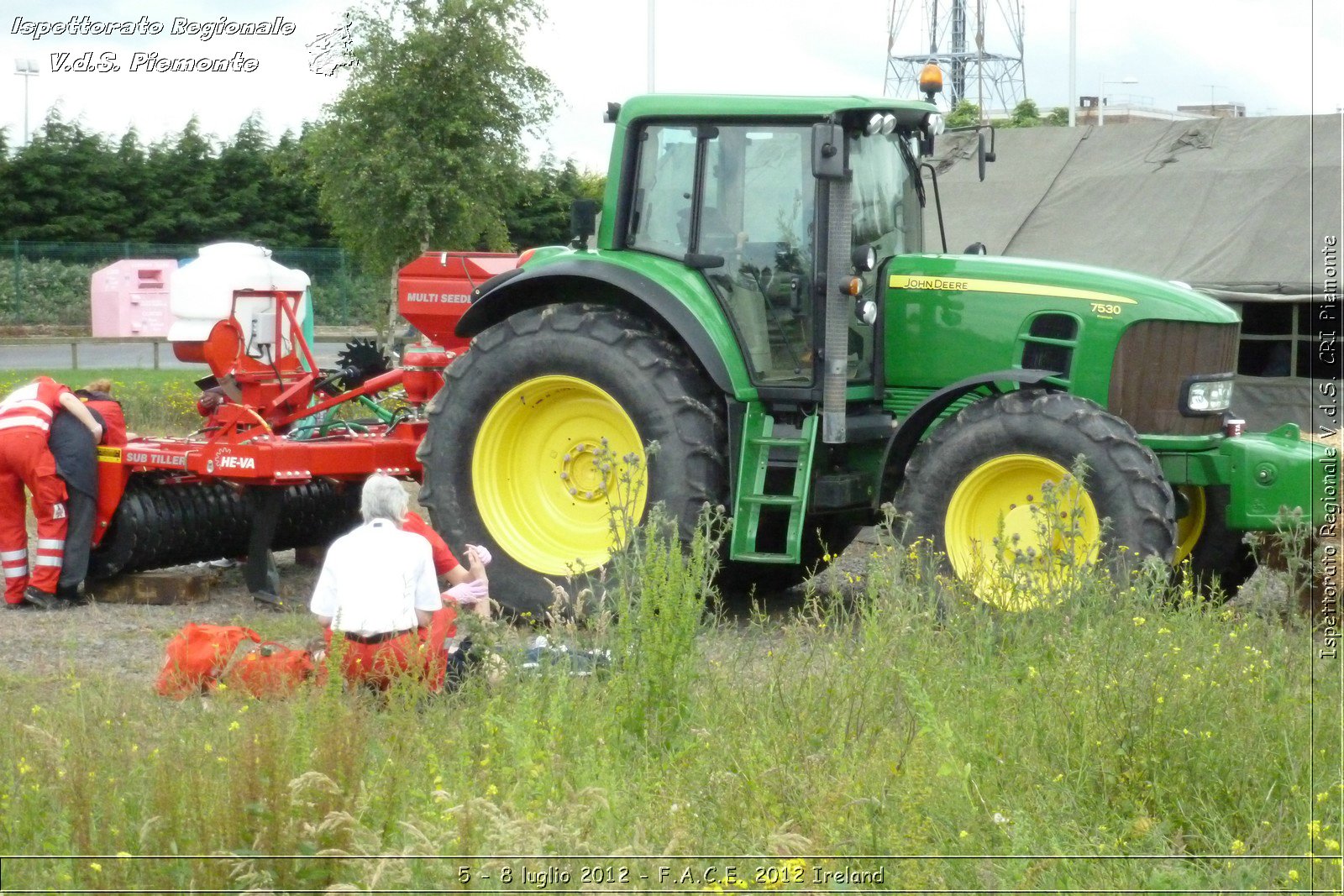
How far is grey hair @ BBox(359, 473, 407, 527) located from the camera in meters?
5.99

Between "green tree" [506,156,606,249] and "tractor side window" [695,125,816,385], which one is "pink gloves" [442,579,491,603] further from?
"green tree" [506,156,606,249]

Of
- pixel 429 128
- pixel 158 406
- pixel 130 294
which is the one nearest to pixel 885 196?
pixel 158 406

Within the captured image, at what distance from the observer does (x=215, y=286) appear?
9.67 m

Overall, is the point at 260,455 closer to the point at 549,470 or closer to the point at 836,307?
the point at 549,470

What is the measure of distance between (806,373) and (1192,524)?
6.75 ft

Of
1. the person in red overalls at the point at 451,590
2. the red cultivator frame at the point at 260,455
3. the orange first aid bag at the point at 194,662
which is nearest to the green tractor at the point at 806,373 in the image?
the person in red overalls at the point at 451,590

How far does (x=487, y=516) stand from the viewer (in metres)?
7.86

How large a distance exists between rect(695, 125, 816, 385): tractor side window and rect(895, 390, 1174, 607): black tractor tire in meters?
0.86

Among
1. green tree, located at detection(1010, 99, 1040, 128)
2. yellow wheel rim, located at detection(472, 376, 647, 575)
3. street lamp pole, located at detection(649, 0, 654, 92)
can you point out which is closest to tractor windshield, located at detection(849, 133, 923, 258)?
yellow wheel rim, located at detection(472, 376, 647, 575)

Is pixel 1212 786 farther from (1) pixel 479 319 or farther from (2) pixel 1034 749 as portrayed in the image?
(1) pixel 479 319

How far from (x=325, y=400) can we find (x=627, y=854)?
5.64 meters

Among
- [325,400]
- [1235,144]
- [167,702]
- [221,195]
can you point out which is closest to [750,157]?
[325,400]

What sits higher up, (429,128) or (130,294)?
(429,128)

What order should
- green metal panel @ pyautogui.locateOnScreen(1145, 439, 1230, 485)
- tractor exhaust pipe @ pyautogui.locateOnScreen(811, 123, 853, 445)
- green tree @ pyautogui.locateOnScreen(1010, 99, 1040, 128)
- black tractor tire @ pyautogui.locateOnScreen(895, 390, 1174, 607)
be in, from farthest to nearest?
green tree @ pyautogui.locateOnScreen(1010, 99, 1040, 128), tractor exhaust pipe @ pyautogui.locateOnScreen(811, 123, 853, 445), green metal panel @ pyautogui.locateOnScreen(1145, 439, 1230, 485), black tractor tire @ pyautogui.locateOnScreen(895, 390, 1174, 607)
